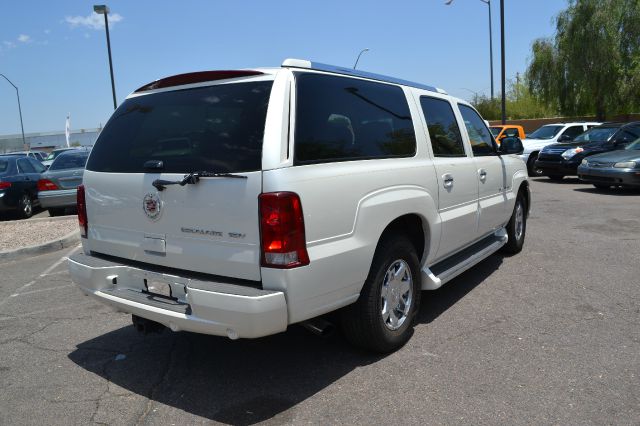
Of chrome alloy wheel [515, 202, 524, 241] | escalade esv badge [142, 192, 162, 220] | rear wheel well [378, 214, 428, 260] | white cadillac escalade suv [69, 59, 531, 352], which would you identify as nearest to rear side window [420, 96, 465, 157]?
white cadillac escalade suv [69, 59, 531, 352]

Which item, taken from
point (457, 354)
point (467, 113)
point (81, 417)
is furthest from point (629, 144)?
point (81, 417)

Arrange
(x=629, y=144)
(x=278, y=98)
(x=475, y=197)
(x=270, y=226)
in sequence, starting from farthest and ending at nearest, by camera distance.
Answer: (x=629, y=144)
(x=475, y=197)
(x=278, y=98)
(x=270, y=226)

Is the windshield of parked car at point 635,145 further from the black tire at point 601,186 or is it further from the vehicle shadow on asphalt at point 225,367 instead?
the vehicle shadow on asphalt at point 225,367

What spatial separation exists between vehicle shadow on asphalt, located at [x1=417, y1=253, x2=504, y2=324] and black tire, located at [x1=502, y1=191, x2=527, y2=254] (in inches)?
10.6

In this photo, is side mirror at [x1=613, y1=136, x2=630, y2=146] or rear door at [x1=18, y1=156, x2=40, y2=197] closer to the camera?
rear door at [x1=18, y1=156, x2=40, y2=197]

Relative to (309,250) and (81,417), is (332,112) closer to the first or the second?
(309,250)

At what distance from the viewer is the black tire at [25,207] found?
39.6 feet

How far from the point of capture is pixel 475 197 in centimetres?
509

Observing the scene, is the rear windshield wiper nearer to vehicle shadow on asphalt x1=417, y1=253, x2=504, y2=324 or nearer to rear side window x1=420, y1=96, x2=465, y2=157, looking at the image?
rear side window x1=420, y1=96, x2=465, y2=157

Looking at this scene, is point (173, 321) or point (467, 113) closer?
point (173, 321)

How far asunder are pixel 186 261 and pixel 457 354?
2.01 m

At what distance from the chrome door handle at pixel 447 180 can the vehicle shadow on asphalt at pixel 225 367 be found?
1.14 m

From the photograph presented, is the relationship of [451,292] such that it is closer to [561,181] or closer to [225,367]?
[225,367]

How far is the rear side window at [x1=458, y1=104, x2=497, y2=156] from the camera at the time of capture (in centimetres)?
542
